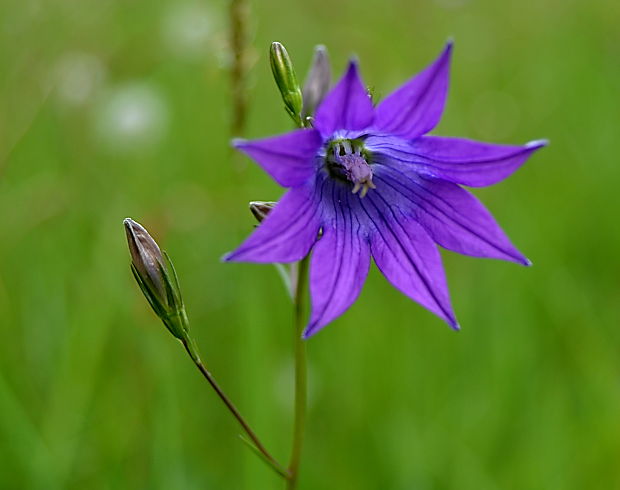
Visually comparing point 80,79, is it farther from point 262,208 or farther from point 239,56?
point 262,208

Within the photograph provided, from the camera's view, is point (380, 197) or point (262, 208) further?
point (380, 197)

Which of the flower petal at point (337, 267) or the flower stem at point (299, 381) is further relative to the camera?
the flower stem at point (299, 381)

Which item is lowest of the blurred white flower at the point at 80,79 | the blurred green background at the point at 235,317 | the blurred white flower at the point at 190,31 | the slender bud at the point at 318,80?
the blurred green background at the point at 235,317

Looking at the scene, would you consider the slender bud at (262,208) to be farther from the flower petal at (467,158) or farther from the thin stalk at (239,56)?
the thin stalk at (239,56)

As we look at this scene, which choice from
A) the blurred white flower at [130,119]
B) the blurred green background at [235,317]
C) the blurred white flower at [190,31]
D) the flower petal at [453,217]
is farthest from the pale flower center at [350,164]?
the blurred white flower at [190,31]

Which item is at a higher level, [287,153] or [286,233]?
[287,153]

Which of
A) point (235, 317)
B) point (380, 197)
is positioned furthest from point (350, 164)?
point (235, 317)

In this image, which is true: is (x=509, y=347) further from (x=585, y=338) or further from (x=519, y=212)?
(x=519, y=212)
